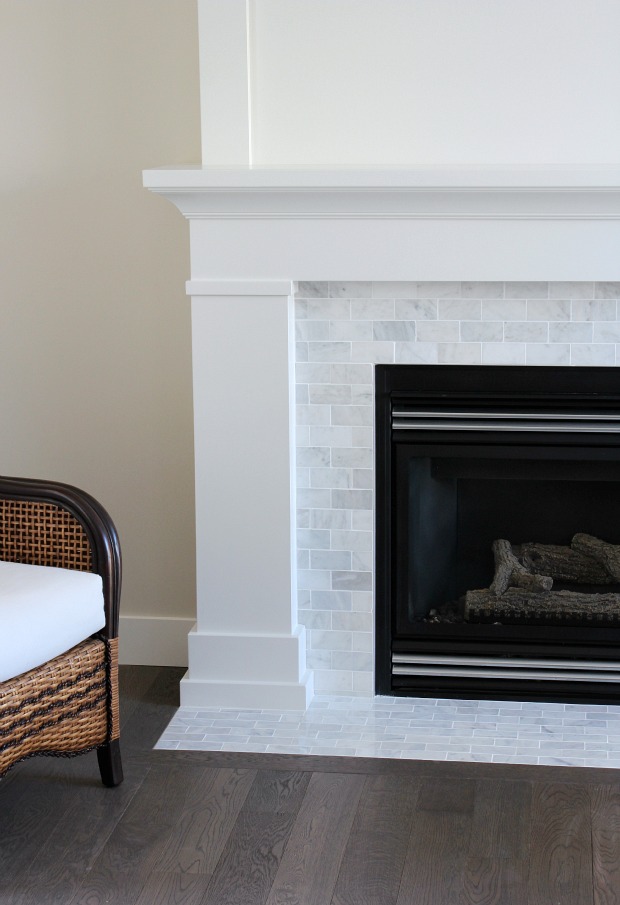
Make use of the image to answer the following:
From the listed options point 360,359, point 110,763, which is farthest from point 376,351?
point 110,763

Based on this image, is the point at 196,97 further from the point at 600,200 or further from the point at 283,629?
the point at 283,629

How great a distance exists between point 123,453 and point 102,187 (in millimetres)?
732

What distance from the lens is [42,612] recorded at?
6.94 ft

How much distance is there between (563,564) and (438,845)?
38.4 inches

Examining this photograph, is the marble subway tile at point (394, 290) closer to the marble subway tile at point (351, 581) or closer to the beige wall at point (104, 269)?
the beige wall at point (104, 269)

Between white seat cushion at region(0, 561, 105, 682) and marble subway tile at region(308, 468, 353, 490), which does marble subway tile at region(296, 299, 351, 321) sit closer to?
marble subway tile at region(308, 468, 353, 490)

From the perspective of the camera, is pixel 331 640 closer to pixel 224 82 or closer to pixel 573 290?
pixel 573 290

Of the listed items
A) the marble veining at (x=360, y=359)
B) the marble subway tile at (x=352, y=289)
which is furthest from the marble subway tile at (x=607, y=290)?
the marble subway tile at (x=352, y=289)

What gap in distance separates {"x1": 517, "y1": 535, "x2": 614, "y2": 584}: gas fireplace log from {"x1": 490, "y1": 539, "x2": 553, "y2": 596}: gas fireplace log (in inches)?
1.0

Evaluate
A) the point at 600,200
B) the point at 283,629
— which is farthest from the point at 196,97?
the point at 283,629

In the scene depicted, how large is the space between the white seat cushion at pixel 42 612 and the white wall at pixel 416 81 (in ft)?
3.57

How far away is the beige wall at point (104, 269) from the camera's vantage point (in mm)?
2830

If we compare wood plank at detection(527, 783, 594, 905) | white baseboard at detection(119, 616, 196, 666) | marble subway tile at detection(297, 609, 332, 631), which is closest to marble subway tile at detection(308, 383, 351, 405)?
marble subway tile at detection(297, 609, 332, 631)

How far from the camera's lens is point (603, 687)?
108 inches
